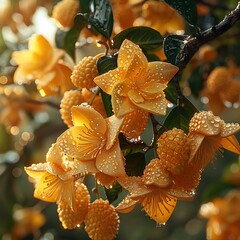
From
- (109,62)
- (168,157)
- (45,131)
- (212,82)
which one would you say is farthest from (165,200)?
(45,131)

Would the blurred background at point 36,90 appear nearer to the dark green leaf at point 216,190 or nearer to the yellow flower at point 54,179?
the dark green leaf at point 216,190

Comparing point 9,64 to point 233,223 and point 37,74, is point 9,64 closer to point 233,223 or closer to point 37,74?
point 37,74

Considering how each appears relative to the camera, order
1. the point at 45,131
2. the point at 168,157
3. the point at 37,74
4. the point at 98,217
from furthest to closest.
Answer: the point at 45,131 → the point at 37,74 → the point at 98,217 → the point at 168,157

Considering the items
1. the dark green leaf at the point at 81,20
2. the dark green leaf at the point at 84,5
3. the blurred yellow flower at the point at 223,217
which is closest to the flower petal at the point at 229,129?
the dark green leaf at the point at 81,20

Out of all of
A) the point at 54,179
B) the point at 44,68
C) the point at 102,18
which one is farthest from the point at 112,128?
the point at 44,68

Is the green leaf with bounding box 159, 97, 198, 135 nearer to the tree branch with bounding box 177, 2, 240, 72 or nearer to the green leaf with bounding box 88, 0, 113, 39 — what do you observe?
the tree branch with bounding box 177, 2, 240, 72

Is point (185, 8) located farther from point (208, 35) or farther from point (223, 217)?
point (223, 217)
